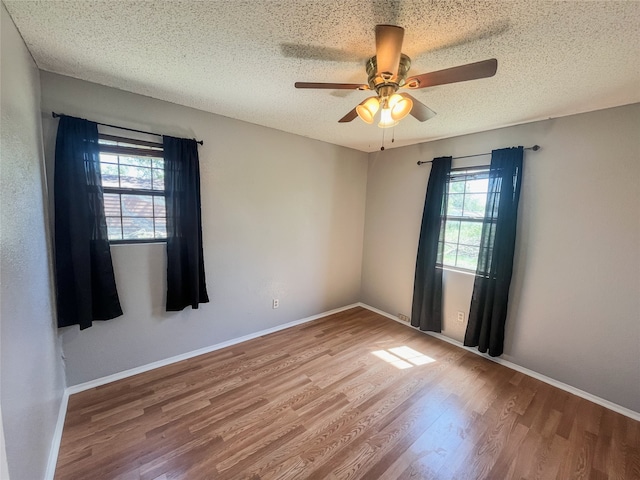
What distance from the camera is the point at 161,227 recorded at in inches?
91.9

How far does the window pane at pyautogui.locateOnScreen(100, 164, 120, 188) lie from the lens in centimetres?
204

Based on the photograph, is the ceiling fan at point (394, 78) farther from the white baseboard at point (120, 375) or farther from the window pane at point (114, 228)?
the white baseboard at point (120, 375)

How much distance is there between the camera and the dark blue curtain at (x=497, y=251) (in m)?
2.51

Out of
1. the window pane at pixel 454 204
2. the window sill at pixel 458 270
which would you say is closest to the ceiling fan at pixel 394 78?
the window pane at pixel 454 204

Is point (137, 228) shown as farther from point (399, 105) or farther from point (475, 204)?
point (475, 204)

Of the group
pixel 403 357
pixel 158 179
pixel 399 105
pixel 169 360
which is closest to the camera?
pixel 399 105

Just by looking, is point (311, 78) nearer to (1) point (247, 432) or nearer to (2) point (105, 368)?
(1) point (247, 432)

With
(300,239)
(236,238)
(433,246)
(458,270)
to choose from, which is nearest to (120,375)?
(236,238)

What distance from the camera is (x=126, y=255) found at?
7.15 feet

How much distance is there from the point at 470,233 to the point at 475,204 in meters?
0.33

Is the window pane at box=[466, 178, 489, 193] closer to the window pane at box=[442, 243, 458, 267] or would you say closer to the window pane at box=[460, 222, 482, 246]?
the window pane at box=[460, 222, 482, 246]

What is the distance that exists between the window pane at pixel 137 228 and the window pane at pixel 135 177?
0.93 ft

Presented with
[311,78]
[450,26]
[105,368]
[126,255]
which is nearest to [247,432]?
[105,368]

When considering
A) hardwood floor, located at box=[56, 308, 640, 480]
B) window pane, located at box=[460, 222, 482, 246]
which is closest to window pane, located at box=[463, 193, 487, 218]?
window pane, located at box=[460, 222, 482, 246]
